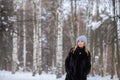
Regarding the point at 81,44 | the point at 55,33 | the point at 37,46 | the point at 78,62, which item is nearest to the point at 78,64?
the point at 78,62

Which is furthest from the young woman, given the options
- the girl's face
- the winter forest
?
the winter forest

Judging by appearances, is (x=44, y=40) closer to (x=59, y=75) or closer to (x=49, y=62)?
(x=49, y=62)

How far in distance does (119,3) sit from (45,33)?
1363 inches

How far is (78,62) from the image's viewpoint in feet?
25.5

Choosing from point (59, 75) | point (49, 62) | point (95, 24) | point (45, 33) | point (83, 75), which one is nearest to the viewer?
point (83, 75)

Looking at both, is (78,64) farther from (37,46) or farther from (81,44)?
(37,46)

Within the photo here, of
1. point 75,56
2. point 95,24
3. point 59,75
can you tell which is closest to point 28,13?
point 59,75

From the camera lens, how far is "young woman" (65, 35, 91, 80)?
760cm

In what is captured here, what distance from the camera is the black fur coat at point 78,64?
25.0 feet

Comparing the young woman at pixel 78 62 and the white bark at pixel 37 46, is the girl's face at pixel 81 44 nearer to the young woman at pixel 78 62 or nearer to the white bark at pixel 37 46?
the young woman at pixel 78 62

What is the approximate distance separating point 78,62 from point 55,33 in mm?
32081

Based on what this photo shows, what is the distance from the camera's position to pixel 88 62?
7668mm

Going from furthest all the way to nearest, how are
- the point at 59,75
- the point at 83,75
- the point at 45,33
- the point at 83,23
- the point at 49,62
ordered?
1. the point at 49,62
2. the point at 45,33
3. the point at 83,23
4. the point at 59,75
5. the point at 83,75

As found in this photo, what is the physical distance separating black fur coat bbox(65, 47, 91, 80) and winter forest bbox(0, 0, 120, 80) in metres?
8.09
